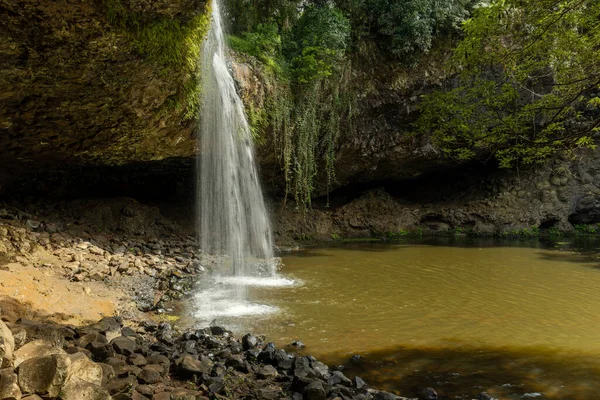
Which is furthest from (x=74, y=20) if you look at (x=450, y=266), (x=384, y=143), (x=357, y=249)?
(x=384, y=143)

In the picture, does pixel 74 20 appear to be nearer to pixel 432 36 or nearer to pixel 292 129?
pixel 292 129

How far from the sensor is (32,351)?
298 centimetres

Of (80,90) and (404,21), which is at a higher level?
(404,21)

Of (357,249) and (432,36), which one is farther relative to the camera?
(432,36)

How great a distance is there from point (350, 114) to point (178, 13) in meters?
8.57

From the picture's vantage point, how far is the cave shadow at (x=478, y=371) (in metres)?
3.72

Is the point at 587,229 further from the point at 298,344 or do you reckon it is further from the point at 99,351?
the point at 99,351

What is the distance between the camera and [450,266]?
382 inches

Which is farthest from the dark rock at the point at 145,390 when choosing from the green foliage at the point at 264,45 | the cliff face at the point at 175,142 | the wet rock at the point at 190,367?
the green foliage at the point at 264,45

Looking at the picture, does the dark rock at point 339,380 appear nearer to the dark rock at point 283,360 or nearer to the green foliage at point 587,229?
the dark rock at point 283,360

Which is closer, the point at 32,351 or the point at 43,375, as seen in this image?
the point at 43,375

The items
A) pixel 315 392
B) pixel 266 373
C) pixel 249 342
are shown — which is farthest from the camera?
pixel 249 342

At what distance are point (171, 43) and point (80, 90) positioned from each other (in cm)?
162

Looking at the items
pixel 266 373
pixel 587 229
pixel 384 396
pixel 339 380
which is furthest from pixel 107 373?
pixel 587 229
